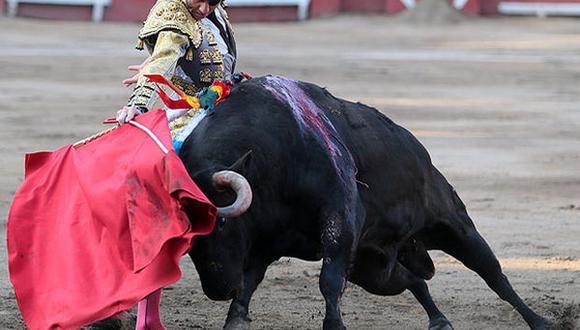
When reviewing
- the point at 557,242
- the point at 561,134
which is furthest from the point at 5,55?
the point at 557,242

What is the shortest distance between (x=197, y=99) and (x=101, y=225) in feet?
1.61

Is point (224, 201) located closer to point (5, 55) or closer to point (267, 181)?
point (267, 181)

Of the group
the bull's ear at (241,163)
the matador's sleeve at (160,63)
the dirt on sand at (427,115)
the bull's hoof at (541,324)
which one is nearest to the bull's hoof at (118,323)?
the dirt on sand at (427,115)

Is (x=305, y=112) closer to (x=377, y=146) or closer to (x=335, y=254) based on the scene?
(x=377, y=146)

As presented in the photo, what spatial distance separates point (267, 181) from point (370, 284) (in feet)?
2.50

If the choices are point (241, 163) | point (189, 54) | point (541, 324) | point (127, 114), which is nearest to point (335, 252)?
point (241, 163)

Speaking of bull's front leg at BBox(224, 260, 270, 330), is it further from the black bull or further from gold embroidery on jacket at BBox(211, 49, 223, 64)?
gold embroidery on jacket at BBox(211, 49, 223, 64)

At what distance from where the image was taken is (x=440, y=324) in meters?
4.43

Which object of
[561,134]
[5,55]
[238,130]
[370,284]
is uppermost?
[238,130]

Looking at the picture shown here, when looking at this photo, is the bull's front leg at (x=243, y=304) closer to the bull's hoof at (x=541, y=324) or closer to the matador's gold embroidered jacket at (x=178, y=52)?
the matador's gold embroidered jacket at (x=178, y=52)

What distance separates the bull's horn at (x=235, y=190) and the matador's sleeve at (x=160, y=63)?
54 cm

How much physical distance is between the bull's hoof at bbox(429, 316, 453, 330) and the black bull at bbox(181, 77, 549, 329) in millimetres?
261

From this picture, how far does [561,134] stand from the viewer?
941 centimetres

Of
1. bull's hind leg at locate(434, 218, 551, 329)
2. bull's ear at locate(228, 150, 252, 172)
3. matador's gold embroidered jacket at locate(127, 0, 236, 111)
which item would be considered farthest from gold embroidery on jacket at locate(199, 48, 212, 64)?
bull's hind leg at locate(434, 218, 551, 329)
